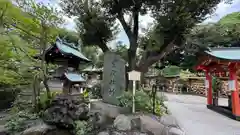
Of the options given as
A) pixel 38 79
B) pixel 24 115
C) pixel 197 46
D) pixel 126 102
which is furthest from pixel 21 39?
pixel 197 46

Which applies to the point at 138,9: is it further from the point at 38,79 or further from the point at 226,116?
the point at 226,116

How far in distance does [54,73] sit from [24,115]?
310 centimetres

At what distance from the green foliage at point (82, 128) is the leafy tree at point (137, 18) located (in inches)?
136

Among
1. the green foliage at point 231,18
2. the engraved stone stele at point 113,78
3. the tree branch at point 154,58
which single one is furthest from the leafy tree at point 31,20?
the green foliage at point 231,18

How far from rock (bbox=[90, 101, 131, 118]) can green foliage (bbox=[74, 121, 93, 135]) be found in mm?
786

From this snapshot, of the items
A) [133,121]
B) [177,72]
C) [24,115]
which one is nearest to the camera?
[133,121]

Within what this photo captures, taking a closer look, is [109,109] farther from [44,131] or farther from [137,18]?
[137,18]

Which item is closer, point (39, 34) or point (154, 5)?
point (39, 34)

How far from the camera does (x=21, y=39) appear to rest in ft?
19.5

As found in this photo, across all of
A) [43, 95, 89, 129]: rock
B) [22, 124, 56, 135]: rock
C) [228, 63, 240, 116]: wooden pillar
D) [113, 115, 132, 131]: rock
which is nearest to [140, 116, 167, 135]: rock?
[113, 115, 132, 131]: rock

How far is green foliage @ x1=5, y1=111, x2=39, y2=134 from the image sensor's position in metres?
5.17

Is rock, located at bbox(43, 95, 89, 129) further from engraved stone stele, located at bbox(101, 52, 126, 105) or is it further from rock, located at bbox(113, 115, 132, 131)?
engraved stone stele, located at bbox(101, 52, 126, 105)

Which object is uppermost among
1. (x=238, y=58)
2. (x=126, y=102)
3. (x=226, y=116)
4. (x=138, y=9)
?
(x=138, y=9)

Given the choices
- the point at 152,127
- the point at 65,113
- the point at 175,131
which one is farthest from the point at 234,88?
the point at 65,113
